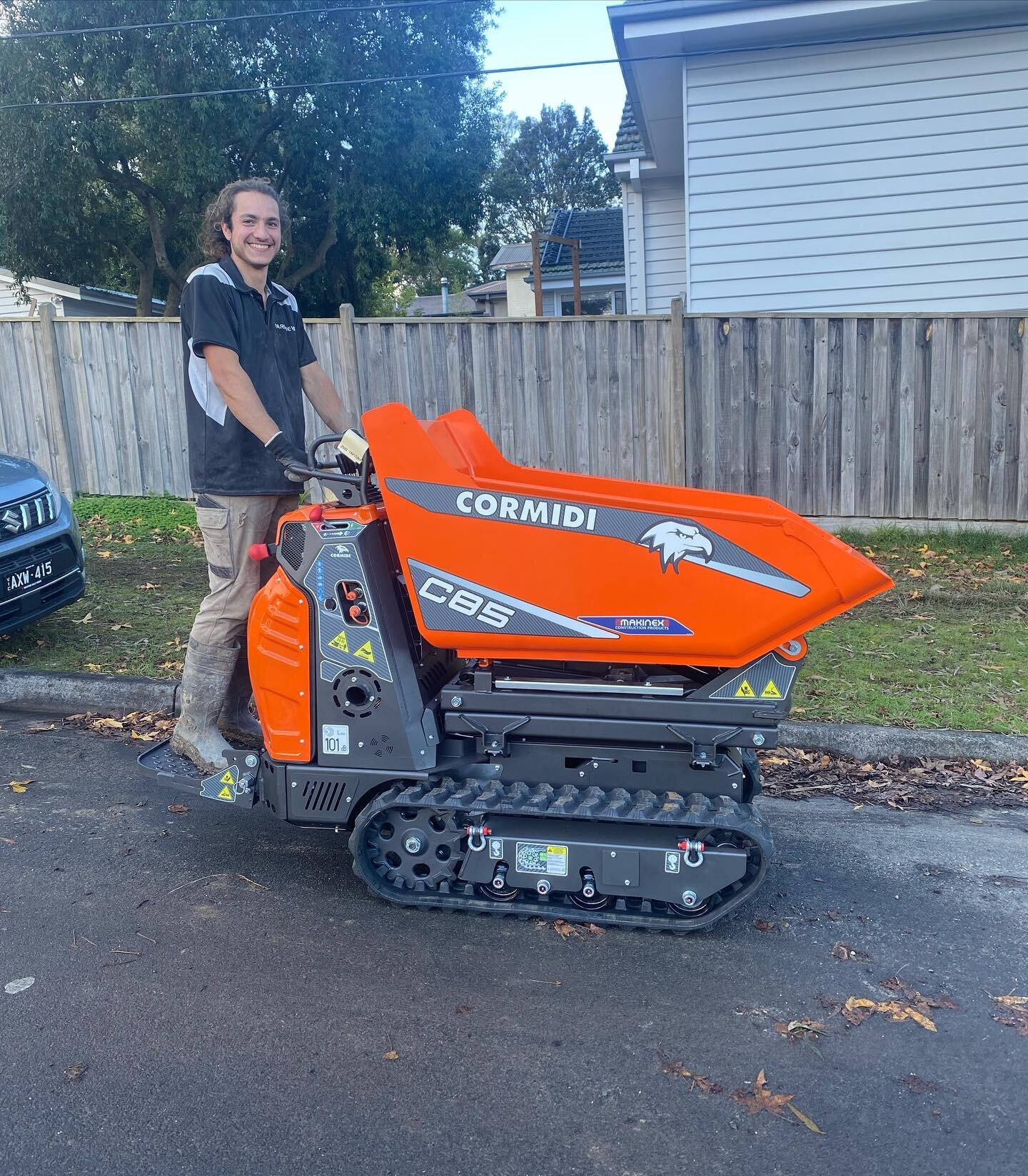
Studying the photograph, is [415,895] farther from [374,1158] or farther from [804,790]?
[804,790]

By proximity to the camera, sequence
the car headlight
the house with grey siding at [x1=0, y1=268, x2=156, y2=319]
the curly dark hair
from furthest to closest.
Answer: the house with grey siding at [x1=0, y1=268, x2=156, y2=319], the car headlight, the curly dark hair

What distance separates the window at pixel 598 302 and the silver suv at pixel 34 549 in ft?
61.8

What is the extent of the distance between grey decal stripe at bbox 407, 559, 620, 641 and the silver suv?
11.1 ft

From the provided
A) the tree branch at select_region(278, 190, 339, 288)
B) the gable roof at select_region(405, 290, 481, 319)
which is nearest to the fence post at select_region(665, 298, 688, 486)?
the tree branch at select_region(278, 190, 339, 288)

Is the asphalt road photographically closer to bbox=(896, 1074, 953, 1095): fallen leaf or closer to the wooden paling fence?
bbox=(896, 1074, 953, 1095): fallen leaf

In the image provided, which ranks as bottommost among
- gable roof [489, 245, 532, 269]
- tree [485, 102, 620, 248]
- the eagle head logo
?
the eagle head logo

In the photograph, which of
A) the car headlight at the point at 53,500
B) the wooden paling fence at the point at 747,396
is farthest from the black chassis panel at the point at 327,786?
the wooden paling fence at the point at 747,396

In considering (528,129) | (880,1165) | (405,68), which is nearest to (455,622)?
(880,1165)

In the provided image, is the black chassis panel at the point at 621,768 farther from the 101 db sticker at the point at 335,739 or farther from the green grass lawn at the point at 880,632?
the green grass lawn at the point at 880,632

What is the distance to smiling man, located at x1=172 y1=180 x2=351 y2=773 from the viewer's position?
3.77 metres

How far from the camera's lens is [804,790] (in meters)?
4.51

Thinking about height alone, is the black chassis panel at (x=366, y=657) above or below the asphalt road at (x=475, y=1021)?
above

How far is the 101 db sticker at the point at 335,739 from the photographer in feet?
11.4

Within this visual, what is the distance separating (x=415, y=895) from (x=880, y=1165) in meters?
1.66
